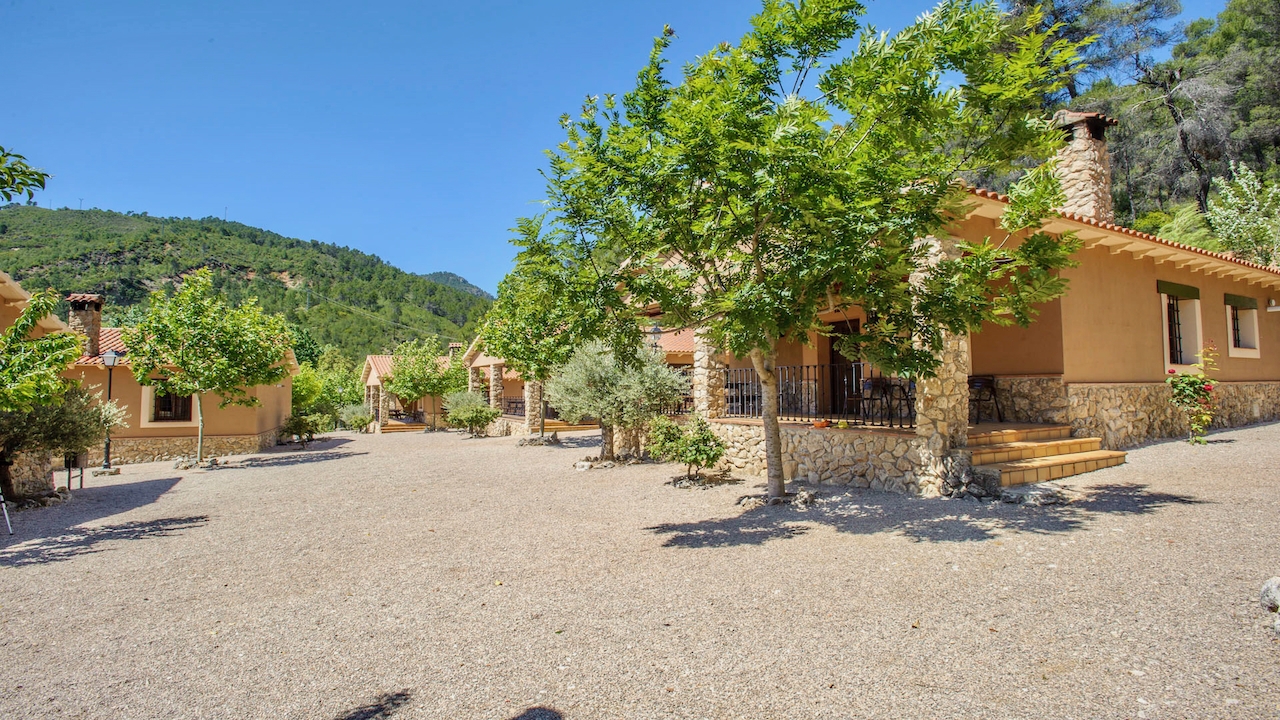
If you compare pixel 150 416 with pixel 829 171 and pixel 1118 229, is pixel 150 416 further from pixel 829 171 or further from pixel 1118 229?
pixel 1118 229

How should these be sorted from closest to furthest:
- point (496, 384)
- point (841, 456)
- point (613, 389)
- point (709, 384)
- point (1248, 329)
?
point (841, 456) → point (709, 384) → point (613, 389) → point (1248, 329) → point (496, 384)

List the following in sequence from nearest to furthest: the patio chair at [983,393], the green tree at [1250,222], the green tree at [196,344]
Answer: the patio chair at [983,393] < the green tree at [196,344] < the green tree at [1250,222]

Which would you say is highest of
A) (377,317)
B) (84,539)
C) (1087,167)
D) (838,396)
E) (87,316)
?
(377,317)

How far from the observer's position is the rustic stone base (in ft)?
26.9

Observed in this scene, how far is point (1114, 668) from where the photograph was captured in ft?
11.1

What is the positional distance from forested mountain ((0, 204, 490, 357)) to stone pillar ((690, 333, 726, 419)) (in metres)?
46.7

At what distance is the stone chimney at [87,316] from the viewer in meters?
18.3

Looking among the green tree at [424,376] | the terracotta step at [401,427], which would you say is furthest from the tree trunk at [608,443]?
the terracotta step at [401,427]

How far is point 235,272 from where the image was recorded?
7200 cm

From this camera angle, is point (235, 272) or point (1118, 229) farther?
point (235, 272)

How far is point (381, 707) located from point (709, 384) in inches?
368

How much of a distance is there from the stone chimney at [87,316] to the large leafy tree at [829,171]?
18.6m

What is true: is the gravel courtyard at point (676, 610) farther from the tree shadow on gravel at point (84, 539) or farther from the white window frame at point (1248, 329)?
the white window frame at point (1248, 329)

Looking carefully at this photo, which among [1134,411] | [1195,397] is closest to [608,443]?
[1134,411]
